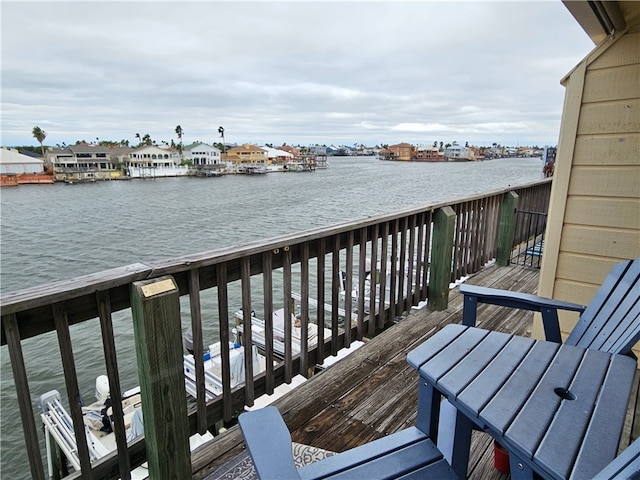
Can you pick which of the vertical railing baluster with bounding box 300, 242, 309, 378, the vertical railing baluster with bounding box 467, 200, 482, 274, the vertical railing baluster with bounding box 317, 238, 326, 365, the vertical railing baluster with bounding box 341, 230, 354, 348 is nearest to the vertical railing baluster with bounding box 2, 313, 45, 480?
the vertical railing baluster with bounding box 300, 242, 309, 378

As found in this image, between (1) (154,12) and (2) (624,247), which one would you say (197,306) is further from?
(1) (154,12)

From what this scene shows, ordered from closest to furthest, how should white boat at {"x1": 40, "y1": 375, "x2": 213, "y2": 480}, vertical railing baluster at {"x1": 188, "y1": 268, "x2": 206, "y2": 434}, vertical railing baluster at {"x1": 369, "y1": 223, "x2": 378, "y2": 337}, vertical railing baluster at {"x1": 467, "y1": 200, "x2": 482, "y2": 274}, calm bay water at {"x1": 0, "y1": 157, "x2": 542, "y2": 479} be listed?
vertical railing baluster at {"x1": 188, "y1": 268, "x2": 206, "y2": 434} → vertical railing baluster at {"x1": 369, "y1": 223, "x2": 378, "y2": 337} → vertical railing baluster at {"x1": 467, "y1": 200, "x2": 482, "y2": 274} → white boat at {"x1": 40, "y1": 375, "x2": 213, "y2": 480} → calm bay water at {"x1": 0, "y1": 157, "x2": 542, "y2": 479}

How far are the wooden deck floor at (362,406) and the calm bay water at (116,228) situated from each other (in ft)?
14.4

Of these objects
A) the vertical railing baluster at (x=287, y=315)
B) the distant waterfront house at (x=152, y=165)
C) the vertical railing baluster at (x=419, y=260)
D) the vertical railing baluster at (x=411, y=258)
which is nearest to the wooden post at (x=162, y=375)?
the vertical railing baluster at (x=287, y=315)

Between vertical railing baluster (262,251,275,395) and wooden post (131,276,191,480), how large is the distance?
1.51 ft

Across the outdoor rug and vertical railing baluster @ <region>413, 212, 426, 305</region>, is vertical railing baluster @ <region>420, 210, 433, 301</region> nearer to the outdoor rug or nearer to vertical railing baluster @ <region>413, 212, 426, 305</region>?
vertical railing baluster @ <region>413, 212, 426, 305</region>

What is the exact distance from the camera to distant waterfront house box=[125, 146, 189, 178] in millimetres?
50250

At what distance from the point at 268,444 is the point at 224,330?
815mm

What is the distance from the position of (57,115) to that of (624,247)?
57919 mm

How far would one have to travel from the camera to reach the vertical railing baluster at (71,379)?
3.73 feet

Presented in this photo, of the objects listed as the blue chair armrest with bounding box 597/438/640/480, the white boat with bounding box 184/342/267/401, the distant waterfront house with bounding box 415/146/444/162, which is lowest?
the white boat with bounding box 184/342/267/401

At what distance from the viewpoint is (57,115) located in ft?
152

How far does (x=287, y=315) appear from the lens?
189 cm

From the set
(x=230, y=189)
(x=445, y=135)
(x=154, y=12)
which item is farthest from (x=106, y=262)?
(x=445, y=135)
